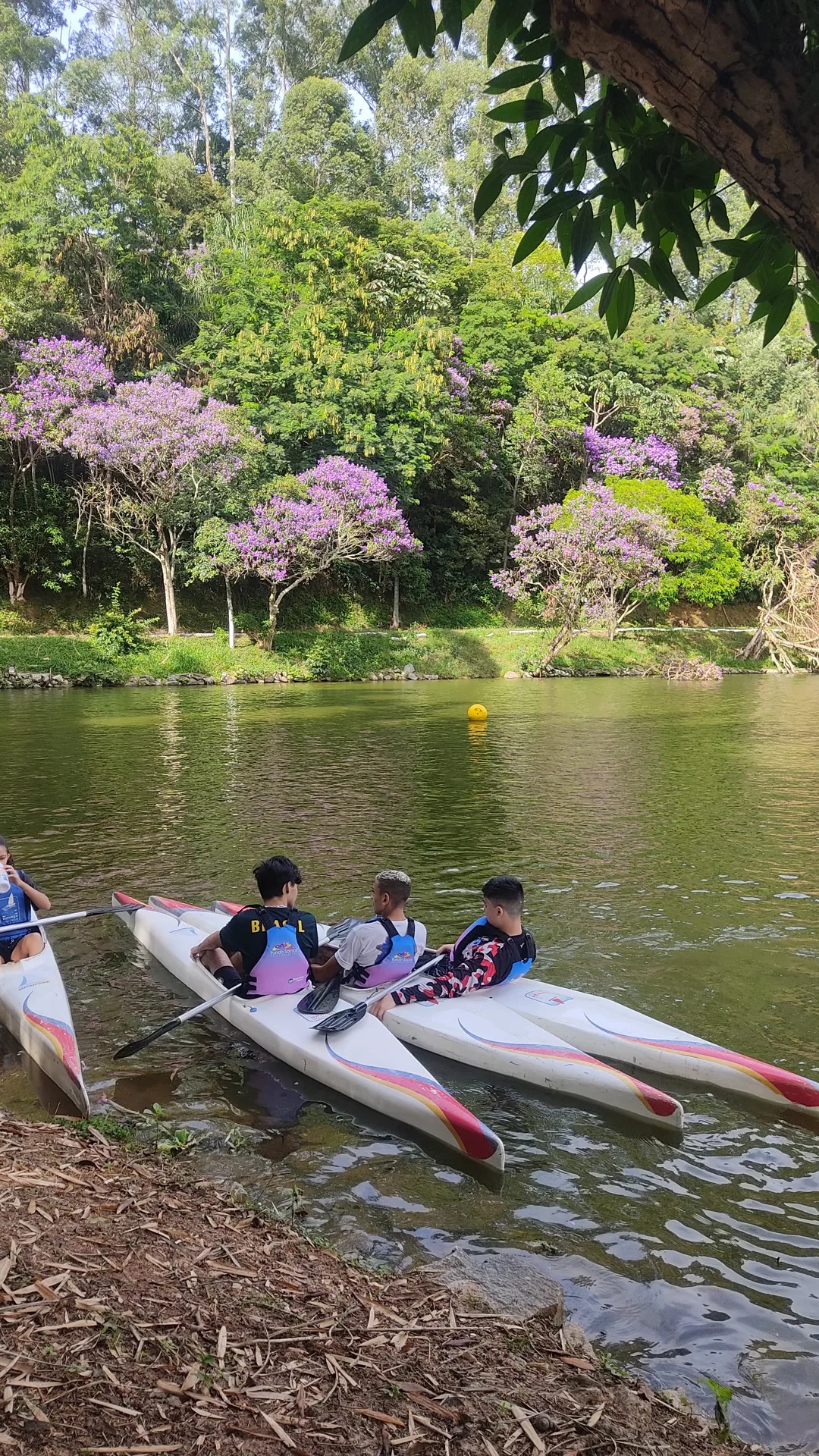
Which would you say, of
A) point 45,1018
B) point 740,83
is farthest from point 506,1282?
point 740,83

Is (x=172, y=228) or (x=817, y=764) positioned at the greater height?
(x=172, y=228)

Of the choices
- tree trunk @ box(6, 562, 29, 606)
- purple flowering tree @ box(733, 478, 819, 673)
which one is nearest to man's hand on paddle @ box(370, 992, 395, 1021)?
tree trunk @ box(6, 562, 29, 606)

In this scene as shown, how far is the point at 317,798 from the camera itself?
12164 mm

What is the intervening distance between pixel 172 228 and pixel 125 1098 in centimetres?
3369

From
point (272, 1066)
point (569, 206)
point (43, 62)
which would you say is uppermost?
point (43, 62)

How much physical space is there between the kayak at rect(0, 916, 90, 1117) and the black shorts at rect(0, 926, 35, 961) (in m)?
0.12

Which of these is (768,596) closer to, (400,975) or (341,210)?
(341,210)

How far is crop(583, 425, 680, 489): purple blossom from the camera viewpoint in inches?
1328

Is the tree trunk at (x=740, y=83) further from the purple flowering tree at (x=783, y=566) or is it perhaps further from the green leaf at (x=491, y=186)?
the purple flowering tree at (x=783, y=566)

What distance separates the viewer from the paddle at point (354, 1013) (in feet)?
17.2

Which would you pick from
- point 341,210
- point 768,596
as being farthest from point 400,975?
point 768,596

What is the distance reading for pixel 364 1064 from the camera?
194 inches

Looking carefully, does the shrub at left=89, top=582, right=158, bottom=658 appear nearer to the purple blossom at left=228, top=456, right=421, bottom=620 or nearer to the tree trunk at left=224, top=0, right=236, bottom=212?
the purple blossom at left=228, top=456, right=421, bottom=620

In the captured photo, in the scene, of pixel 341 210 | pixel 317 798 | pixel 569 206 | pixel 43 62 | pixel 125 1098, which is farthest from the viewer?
pixel 43 62
